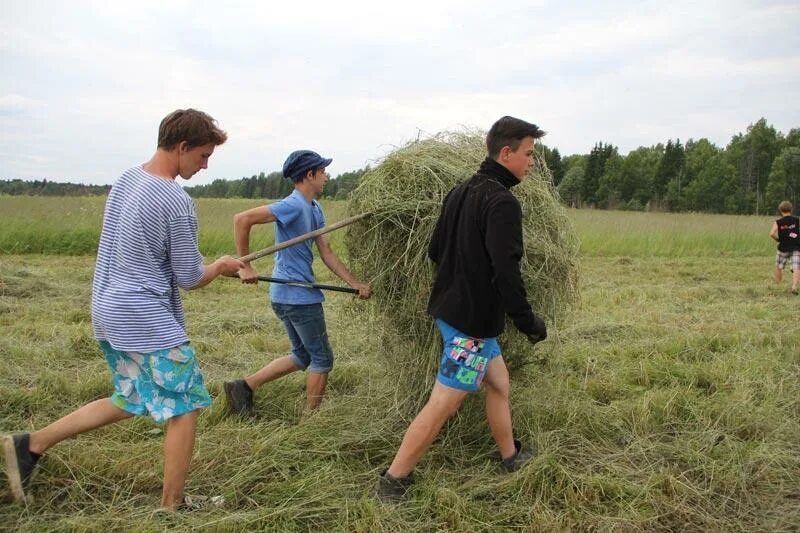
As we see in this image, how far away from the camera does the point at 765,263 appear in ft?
46.4

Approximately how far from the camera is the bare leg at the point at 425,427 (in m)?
2.93

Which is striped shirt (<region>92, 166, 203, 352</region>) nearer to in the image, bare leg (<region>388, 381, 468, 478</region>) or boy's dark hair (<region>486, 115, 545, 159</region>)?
bare leg (<region>388, 381, 468, 478</region>)

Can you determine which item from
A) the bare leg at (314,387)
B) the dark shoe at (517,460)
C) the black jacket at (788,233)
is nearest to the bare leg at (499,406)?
the dark shoe at (517,460)

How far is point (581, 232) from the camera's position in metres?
15.7

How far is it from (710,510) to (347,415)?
76.8 inches

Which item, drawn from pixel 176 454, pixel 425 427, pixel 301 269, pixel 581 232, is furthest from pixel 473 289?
pixel 581 232

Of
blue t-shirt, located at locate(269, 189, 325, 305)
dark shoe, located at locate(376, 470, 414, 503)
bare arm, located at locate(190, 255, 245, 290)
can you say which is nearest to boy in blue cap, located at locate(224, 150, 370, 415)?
blue t-shirt, located at locate(269, 189, 325, 305)

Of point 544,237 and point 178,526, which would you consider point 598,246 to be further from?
point 178,526

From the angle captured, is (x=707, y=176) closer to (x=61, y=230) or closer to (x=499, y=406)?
(x=61, y=230)

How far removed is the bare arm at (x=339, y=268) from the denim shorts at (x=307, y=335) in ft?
0.91

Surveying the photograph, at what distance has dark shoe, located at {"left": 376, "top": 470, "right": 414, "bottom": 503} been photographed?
2910 mm

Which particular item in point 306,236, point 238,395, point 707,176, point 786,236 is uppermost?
point 707,176

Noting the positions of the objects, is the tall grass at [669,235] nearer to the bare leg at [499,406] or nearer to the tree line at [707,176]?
the bare leg at [499,406]

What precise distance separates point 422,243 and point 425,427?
0.94 m
